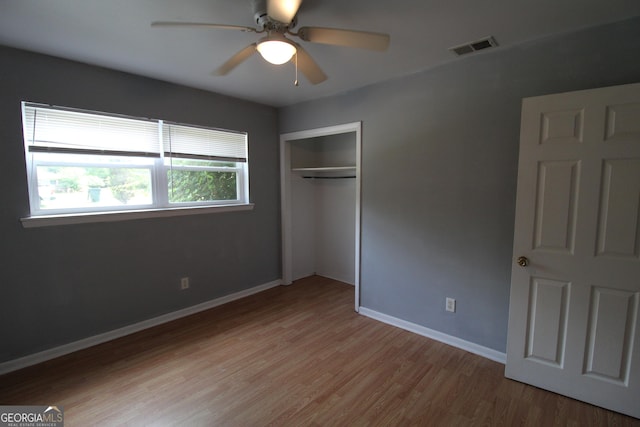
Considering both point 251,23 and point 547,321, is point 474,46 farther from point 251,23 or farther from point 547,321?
point 547,321

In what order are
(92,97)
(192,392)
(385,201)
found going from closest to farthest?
1. (192,392)
2. (92,97)
3. (385,201)

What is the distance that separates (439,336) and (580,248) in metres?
1.37

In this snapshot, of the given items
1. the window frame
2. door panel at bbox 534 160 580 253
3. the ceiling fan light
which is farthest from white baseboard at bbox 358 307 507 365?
the ceiling fan light

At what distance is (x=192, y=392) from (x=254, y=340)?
0.75 meters

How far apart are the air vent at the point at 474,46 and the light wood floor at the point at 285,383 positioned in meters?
2.46

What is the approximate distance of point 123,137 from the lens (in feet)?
9.16

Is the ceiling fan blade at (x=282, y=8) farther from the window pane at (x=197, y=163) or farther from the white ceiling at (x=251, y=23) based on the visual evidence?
the window pane at (x=197, y=163)

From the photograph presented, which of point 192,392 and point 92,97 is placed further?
point 92,97

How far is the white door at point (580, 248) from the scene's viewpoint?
5.83 feet

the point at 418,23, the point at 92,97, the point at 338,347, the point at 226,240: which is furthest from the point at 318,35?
the point at 226,240

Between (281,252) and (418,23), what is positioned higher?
(418,23)

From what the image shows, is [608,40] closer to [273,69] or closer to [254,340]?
[273,69]

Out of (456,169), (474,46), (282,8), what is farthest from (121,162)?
(474,46)

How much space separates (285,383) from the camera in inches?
85.7
